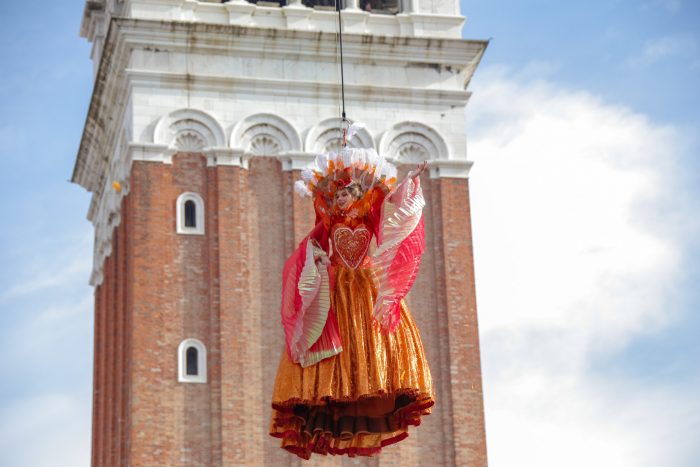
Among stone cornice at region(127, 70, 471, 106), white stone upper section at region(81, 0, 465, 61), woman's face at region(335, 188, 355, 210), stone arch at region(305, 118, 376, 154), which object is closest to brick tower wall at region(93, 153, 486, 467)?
stone arch at region(305, 118, 376, 154)

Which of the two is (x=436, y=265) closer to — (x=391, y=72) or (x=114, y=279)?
(x=391, y=72)

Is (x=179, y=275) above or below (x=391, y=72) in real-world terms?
below

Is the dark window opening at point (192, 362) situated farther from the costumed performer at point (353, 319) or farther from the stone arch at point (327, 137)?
the costumed performer at point (353, 319)

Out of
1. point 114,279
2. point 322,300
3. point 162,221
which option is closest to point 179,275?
point 162,221

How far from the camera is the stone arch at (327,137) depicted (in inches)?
1473

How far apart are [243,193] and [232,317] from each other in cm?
249

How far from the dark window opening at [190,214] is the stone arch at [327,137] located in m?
2.43

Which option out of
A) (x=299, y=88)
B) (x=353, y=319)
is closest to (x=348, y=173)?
(x=353, y=319)

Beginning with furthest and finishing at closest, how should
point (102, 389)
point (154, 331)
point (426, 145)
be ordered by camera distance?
point (102, 389), point (426, 145), point (154, 331)

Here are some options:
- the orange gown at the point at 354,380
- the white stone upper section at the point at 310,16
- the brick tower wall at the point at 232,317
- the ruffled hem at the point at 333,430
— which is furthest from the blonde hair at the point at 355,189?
the white stone upper section at the point at 310,16

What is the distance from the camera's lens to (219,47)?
37.2 meters

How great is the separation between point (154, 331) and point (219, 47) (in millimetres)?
5586

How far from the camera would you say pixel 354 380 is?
18.7 metres

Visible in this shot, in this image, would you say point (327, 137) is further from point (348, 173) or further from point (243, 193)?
point (348, 173)
